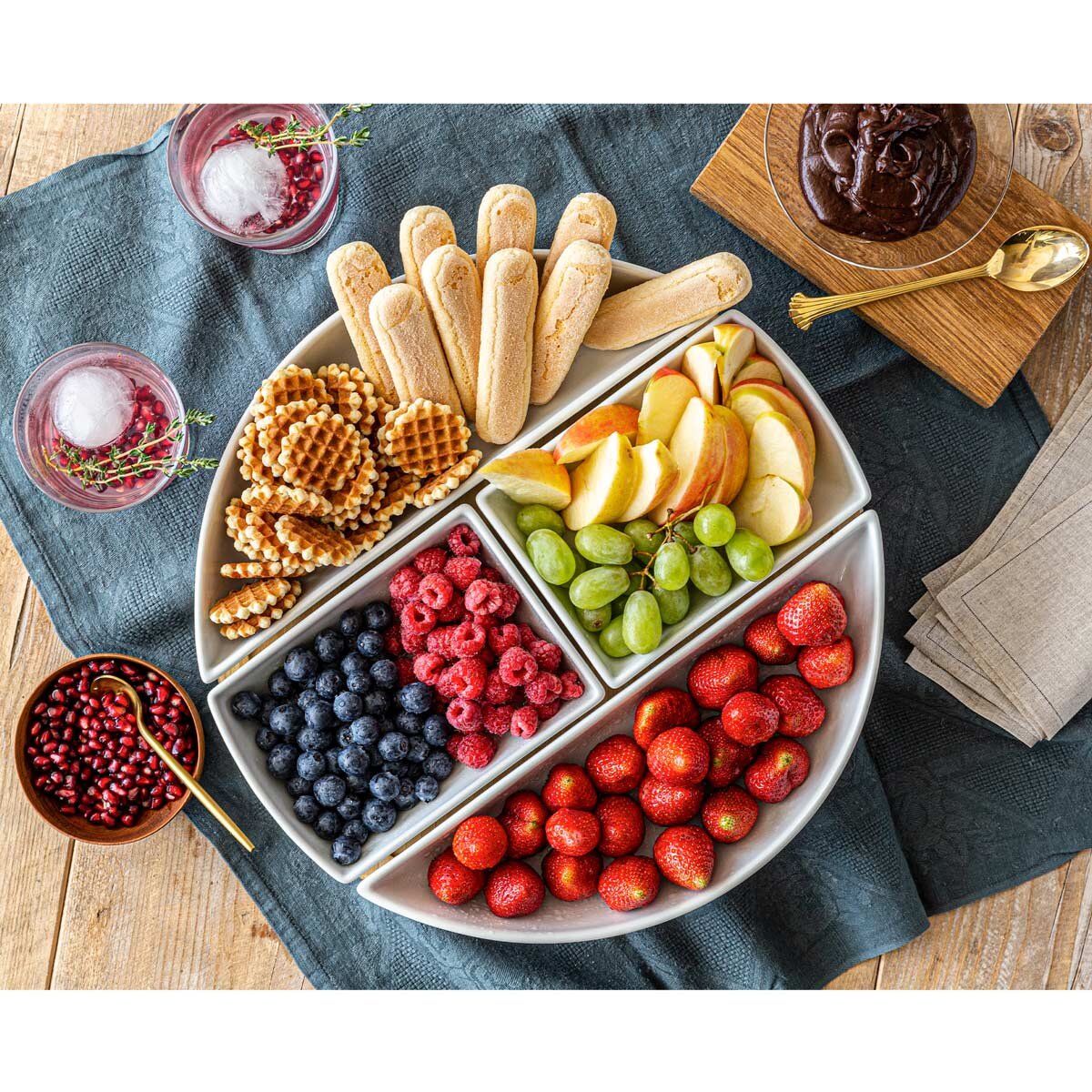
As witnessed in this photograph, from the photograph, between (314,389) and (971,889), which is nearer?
(314,389)

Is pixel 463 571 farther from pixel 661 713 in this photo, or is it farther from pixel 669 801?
pixel 669 801

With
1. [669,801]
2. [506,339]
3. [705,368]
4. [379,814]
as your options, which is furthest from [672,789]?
[506,339]

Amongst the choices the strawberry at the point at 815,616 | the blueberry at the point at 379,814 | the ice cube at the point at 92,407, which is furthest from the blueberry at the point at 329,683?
the strawberry at the point at 815,616

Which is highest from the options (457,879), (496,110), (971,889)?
(496,110)

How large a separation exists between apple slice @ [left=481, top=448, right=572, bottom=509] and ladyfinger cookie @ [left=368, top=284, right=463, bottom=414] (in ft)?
0.65

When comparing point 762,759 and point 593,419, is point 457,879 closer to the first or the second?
point 762,759

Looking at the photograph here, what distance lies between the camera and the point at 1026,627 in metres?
1.84

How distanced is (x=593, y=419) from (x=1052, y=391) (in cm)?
99

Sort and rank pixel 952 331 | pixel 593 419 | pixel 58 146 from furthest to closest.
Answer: pixel 58 146 < pixel 952 331 < pixel 593 419

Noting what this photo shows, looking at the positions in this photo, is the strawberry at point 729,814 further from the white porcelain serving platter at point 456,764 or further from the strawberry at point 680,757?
the white porcelain serving platter at point 456,764

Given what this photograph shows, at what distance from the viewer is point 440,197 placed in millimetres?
1947

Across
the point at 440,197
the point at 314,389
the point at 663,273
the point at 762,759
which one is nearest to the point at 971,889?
the point at 762,759

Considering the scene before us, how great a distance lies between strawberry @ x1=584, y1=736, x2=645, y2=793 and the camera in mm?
1762

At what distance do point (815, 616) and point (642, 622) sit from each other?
0.33 meters
